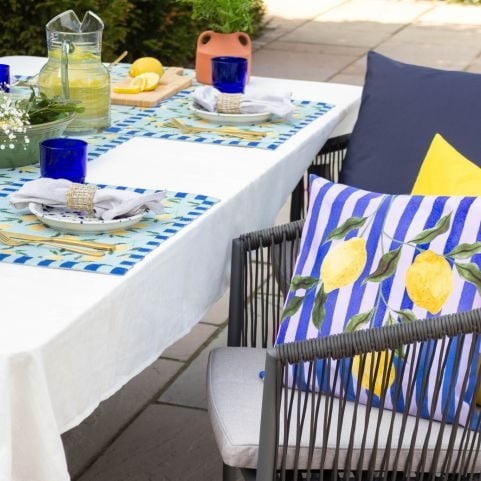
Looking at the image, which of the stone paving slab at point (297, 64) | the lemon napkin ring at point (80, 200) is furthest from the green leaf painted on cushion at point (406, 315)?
the stone paving slab at point (297, 64)

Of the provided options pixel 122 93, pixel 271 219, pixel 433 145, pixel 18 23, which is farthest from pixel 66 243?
pixel 18 23

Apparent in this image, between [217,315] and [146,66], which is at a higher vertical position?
[146,66]

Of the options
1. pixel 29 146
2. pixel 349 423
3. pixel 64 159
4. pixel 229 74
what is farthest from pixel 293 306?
pixel 229 74

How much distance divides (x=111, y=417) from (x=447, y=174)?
4.17 feet

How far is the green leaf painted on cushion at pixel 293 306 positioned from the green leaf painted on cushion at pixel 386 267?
153 millimetres

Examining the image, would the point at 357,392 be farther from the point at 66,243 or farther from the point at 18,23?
the point at 18,23

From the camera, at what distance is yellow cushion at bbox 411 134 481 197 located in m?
2.57

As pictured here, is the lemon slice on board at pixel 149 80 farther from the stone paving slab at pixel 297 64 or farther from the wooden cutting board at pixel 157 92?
the stone paving slab at pixel 297 64

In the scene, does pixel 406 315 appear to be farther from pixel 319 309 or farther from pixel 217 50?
pixel 217 50

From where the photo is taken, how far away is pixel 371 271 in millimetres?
2295

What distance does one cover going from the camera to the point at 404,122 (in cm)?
314

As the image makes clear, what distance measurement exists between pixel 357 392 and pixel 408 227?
389mm

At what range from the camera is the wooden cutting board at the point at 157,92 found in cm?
341

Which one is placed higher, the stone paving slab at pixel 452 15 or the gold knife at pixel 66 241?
the gold knife at pixel 66 241
